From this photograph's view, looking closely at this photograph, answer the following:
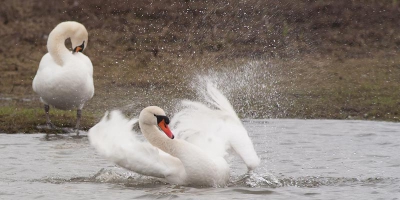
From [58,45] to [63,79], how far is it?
0.73m

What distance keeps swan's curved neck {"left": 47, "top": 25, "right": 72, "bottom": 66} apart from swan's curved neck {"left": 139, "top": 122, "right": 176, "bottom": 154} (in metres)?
4.58

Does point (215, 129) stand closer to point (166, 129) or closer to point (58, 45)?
point (166, 129)

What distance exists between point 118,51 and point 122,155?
1088 cm

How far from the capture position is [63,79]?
1298 cm

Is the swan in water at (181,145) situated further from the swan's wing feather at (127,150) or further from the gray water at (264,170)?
the gray water at (264,170)

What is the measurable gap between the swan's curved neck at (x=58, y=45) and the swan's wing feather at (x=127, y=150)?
443cm

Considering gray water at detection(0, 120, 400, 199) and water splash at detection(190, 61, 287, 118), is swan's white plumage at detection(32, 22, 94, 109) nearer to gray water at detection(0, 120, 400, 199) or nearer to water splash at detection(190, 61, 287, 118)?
gray water at detection(0, 120, 400, 199)

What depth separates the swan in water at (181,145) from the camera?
8.60m

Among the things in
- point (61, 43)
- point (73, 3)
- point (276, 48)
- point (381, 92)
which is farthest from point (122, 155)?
point (73, 3)

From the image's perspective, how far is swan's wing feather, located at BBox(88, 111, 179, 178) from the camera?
8633 millimetres

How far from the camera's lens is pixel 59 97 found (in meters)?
13.0

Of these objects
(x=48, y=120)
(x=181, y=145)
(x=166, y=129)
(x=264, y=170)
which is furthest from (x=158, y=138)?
(x=48, y=120)

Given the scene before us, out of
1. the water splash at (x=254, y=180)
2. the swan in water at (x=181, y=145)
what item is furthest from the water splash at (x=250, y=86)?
the water splash at (x=254, y=180)

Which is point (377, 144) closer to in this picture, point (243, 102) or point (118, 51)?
point (243, 102)
